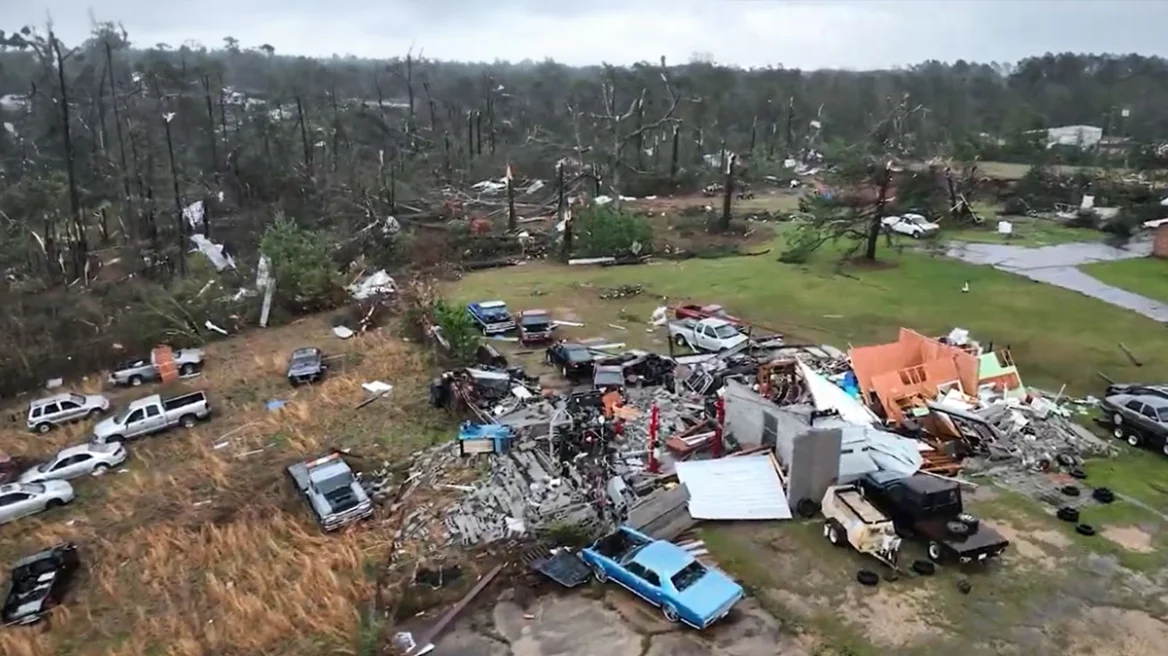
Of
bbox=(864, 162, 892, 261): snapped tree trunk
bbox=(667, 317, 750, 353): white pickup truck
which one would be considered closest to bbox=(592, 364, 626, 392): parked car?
bbox=(667, 317, 750, 353): white pickup truck

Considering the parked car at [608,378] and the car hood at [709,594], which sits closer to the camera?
the car hood at [709,594]

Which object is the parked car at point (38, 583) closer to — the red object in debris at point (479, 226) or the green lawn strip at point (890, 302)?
the green lawn strip at point (890, 302)

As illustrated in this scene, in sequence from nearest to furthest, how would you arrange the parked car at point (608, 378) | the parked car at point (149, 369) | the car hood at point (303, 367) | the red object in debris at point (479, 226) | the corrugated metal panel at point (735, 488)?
the corrugated metal panel at point (735, 488) < the parked car at point (608, 378) < the car hood at point (303, 367) < the parked car at point (149, 369) < the red object in debris at point (479, 226)

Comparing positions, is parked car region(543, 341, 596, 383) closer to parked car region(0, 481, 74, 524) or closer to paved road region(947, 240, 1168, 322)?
parked car region(0, 481, 74, 524)

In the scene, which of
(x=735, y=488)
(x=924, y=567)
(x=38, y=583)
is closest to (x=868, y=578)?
(x=924, y=567)

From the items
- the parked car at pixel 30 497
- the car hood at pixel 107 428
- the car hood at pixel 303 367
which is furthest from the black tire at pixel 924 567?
the car hood at pixel 107 428

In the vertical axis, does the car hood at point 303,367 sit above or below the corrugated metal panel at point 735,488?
below
